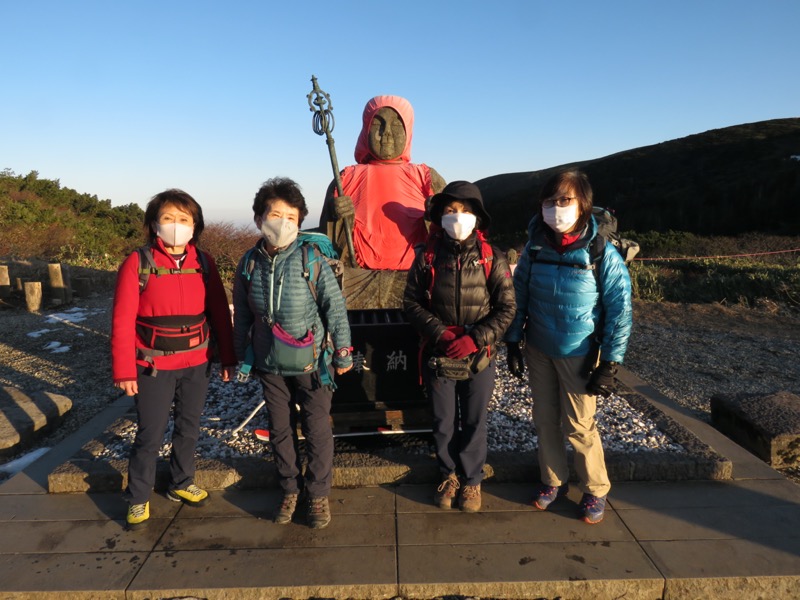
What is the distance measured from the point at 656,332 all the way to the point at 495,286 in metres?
6.24

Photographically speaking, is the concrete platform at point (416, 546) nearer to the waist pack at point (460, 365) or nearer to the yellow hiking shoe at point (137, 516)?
the yellow hiking shoe at point (137, 516)

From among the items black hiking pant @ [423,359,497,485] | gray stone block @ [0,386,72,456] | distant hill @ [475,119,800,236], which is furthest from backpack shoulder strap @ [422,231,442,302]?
distant hill @ [475,119,800,236]

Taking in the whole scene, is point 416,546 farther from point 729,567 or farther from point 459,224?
point 459,224

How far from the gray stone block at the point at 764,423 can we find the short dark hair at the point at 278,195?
10.8ft

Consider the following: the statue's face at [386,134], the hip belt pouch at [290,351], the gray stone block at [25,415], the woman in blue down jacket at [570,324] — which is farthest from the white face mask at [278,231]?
the gray stone block at [25,415]

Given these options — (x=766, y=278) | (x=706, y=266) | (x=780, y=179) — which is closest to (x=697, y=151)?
(x=780, y=179)

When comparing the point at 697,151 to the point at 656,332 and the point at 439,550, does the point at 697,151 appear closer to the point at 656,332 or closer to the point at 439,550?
the point at 656,332

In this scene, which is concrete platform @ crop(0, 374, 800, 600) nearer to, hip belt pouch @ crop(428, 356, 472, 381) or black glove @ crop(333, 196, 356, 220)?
hip belt pouch @ crop(428, 356, 472, 381)

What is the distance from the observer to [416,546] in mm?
2389

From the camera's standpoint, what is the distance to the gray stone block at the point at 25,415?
3828mm

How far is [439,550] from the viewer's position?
2359 millimetres

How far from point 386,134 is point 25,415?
3557 millimetres

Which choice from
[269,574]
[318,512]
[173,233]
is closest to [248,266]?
[173,233]

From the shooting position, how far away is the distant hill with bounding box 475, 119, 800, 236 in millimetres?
24703
